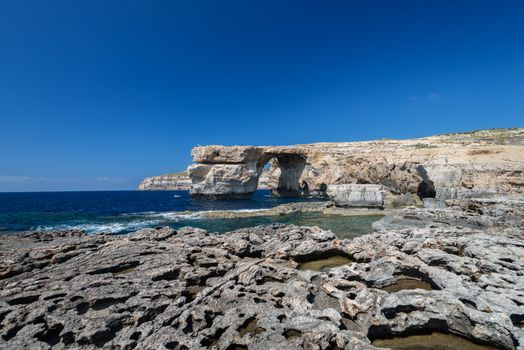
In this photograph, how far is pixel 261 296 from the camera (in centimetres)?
746

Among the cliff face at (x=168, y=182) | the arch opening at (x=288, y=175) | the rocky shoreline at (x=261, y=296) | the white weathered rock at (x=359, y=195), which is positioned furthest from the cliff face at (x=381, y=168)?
the cliff face at (x=168, y=182)

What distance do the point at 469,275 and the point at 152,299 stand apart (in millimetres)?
9992

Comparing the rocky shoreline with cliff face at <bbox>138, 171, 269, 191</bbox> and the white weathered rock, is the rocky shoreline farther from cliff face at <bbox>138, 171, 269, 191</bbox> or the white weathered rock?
cliff face at <bbox>138, 171, 269, 191</bbox>

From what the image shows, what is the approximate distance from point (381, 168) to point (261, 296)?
36.0 m

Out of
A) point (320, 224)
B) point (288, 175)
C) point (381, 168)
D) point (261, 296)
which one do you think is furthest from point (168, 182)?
point (261, 296)

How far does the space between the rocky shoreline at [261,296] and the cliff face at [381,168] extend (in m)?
22.9

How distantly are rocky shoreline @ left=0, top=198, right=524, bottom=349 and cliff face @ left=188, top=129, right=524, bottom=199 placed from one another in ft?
75.0

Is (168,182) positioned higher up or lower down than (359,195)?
higher up

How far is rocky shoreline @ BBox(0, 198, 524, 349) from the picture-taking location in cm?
563

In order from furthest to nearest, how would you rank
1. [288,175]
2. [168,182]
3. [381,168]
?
[168,182]
[288,175]
[381,168]

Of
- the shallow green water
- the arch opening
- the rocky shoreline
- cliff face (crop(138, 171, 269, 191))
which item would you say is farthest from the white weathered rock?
cliff face (crop(138, 171, 269, 191))

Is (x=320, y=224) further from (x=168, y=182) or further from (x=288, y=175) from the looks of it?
(x=168, y=182)

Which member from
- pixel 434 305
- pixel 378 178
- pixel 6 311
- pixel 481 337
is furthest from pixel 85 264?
pixel 378 178

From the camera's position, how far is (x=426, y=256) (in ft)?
33.0
